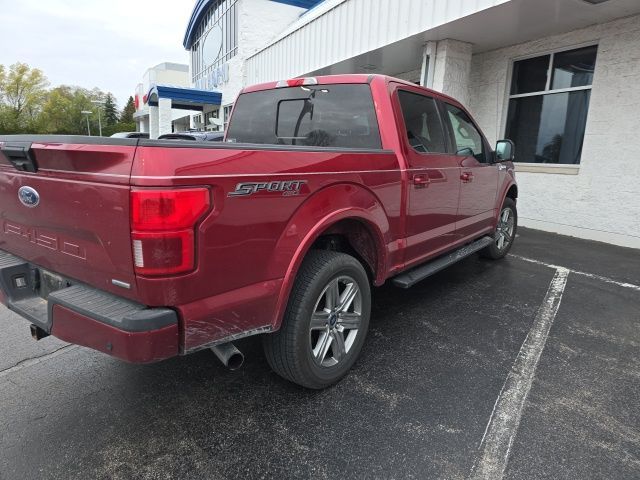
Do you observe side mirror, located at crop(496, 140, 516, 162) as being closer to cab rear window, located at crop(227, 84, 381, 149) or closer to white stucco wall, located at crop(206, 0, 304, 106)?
cab rear window, located at crop(227, 84, 381, 149)

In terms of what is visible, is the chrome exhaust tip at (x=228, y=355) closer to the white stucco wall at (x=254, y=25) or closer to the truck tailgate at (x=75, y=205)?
the truck tailgate at (x=75, y=205)

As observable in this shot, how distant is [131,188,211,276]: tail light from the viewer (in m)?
1.74

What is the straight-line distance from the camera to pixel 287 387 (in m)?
2.75

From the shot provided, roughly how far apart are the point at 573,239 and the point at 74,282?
797cm

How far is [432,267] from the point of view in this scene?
3785 millimetres

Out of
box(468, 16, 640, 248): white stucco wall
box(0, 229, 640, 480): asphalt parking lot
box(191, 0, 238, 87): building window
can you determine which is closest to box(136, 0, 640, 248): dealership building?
box(468, 16, 640, 248): white stucco wall

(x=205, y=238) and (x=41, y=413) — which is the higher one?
(x=205, y=238)

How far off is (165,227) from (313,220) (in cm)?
87

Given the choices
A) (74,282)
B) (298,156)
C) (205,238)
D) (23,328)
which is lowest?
(23,328)

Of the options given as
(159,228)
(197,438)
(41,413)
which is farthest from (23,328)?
(159,228)

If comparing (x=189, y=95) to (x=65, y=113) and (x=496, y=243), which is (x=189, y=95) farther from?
Result: (x=65, y=113)

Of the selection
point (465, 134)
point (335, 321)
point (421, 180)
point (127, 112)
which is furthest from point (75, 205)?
point (127, 112)

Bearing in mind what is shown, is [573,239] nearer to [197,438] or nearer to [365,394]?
[365,394]

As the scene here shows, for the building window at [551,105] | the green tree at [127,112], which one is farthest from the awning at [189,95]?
the green tree at [127,112]
